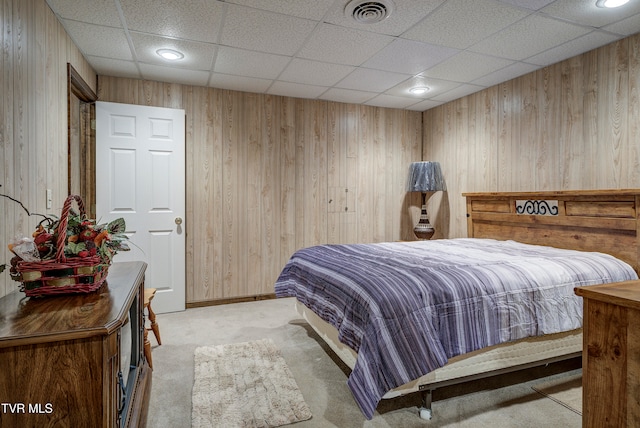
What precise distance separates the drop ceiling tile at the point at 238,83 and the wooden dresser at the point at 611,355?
3350mm

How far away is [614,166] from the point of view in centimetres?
276

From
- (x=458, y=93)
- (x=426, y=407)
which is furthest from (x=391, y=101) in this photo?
(x=426, y=407)

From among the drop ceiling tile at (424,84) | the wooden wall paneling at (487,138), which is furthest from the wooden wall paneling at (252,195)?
the wooden wall paneling at (487,138)

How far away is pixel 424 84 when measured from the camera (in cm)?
378

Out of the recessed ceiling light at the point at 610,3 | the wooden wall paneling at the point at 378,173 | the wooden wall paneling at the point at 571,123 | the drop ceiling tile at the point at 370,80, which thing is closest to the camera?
the recessed ceiling light at the point at 610,3

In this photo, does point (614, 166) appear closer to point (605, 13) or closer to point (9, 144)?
point (605, 13)

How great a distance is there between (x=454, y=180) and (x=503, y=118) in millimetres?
965

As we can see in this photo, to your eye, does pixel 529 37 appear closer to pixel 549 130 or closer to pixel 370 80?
pixel 549 130

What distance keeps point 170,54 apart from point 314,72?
1.31m

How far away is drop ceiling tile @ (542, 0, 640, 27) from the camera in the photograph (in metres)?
2.22

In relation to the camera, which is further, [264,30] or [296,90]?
[296,90]

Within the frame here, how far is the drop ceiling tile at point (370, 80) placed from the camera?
11.4 ft

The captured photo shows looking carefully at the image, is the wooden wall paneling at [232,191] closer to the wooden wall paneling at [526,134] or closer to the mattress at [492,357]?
the mattress at [492,357]

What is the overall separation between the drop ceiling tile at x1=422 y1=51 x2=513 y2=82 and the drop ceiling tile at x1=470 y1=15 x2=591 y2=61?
108 millimetres
